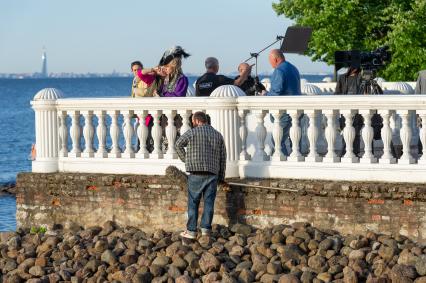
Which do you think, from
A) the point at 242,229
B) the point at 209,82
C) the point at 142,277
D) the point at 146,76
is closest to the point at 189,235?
the point at 242,229

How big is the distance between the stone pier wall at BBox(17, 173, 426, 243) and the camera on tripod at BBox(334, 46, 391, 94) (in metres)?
3.03

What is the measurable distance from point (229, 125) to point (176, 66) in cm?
140

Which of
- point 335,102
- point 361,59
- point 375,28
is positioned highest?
point 375,28

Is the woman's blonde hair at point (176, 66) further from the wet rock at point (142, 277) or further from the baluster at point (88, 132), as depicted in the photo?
the wet rock at point (142, 277)

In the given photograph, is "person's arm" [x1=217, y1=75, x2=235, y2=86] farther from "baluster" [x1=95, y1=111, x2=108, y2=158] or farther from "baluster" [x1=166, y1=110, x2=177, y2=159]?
"baluster" [x1=95, y1=111, x2=108, y2=158]

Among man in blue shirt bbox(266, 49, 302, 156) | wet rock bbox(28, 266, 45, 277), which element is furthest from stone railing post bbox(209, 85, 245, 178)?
wet rock bbox(28, 266, 45, 277)

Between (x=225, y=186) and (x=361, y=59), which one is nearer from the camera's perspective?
(x=225, y=186)

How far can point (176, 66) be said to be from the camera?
18188 millimetres

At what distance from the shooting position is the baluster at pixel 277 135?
55.6 ft

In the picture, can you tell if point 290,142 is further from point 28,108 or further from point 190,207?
point 28,108

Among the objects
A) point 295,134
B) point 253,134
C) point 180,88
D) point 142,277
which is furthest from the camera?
point 180,88

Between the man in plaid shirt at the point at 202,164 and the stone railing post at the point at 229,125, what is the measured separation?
0.66m

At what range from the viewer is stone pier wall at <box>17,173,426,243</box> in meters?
15.9

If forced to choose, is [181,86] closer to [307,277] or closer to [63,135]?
[63,135]
